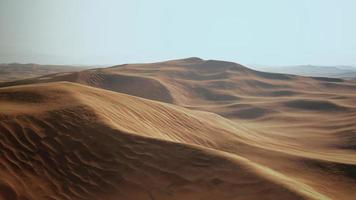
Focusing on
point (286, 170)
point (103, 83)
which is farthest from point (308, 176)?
point (103, 83)

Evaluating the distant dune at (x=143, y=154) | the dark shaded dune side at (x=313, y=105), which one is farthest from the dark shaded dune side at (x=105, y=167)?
the dark shaded dune side at (x=313, y=105)

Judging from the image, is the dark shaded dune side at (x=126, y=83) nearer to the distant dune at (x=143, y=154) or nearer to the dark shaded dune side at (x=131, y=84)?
the dark shaded dune side at (x=131, y=84)

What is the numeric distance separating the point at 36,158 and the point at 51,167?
41 cm

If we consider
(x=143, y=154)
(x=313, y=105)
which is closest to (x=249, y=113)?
(x=313, y=105)

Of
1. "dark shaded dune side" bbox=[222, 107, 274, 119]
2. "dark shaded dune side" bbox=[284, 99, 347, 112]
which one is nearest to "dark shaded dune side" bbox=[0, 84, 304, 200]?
"dark shaded dune side" bbox=[222, 107, 274, 119]

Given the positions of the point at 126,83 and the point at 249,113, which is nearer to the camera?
the point at 249,113

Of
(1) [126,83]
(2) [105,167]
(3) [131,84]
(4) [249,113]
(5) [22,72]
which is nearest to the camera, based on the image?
(2) [105,167]

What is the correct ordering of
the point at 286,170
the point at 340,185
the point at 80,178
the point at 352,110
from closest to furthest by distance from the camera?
Result: the point at 80,178
the point at 340,185
the point at 286,170
the point at 352,110

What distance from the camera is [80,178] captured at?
695 centimetres

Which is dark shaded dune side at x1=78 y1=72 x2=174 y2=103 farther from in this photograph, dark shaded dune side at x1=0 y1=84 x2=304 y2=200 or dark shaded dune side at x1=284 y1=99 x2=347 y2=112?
dark shaded dune side at x1=0 y1=84 x2=304 y2=200

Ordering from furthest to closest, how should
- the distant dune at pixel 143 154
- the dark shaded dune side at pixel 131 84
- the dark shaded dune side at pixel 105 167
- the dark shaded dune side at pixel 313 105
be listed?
the dark shaded dune side at pixel 131 84 → the dark shaded dune side at pixel 313 105 → the distant dune at pixel 143 154 → the dark shaded dune side at pixel 105 167

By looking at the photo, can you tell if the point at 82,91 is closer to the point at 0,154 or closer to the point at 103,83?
the point at 0,154

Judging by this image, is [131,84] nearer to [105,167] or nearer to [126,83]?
[126,83]

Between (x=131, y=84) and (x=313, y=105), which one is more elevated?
(x=131, y=84)
